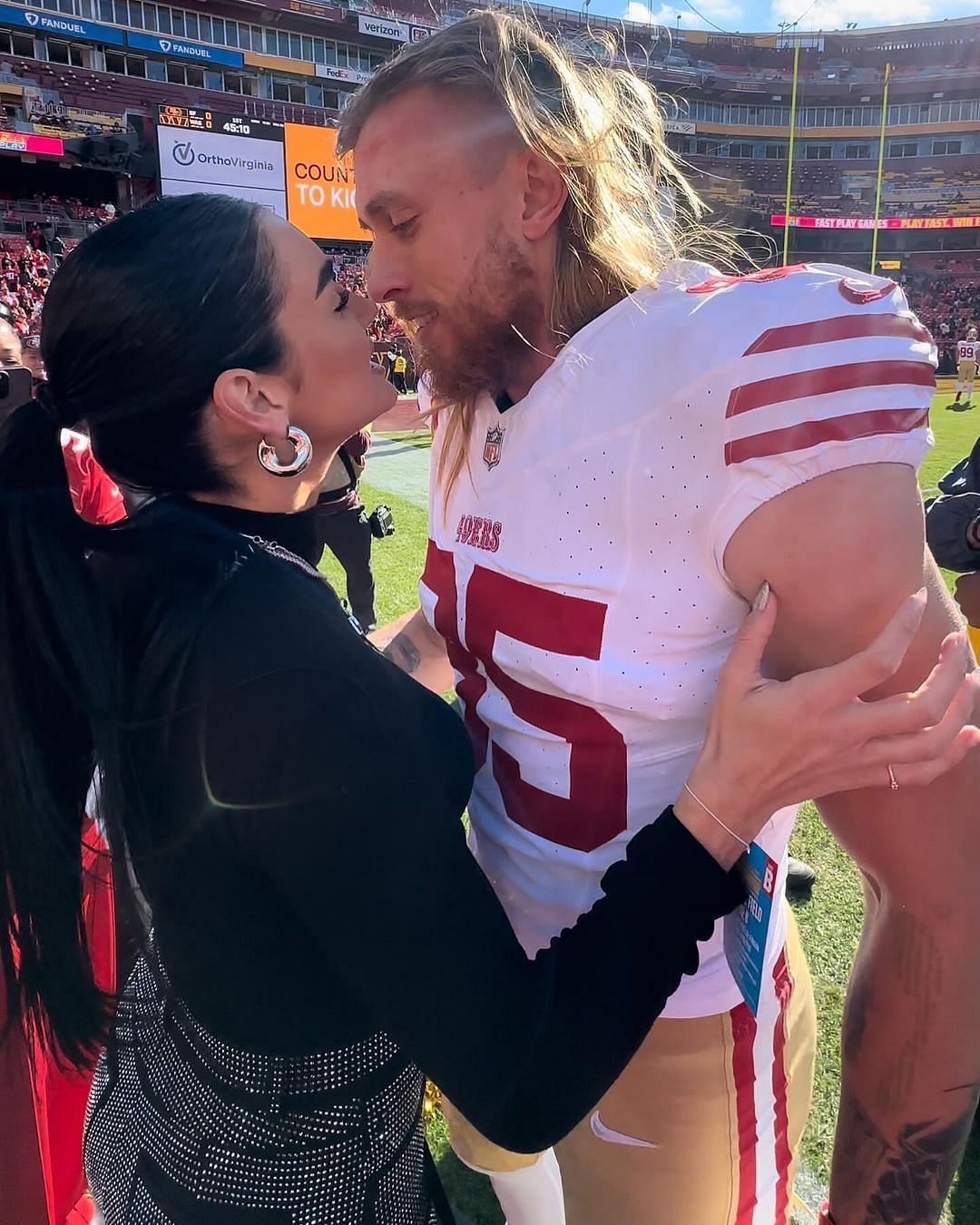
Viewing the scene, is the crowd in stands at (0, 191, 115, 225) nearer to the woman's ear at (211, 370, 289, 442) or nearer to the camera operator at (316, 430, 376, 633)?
the camera operator at (316, 430, 376, 633)

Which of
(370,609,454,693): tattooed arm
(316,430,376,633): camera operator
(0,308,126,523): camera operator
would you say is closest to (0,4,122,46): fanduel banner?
(316,430,376,633): camera operator

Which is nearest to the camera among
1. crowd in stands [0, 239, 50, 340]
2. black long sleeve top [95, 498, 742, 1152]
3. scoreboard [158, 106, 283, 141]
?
black long sleeve top [95, 498, 742, 1152]

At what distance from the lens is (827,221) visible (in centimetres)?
3409

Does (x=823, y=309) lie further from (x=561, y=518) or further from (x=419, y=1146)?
(x=419, y=1146)

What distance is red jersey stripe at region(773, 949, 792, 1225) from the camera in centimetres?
111

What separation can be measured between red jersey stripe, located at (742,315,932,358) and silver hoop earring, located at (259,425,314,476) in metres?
0.56

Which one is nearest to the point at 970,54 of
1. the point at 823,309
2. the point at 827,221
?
the point at 827,221

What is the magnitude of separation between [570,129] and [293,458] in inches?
23.4

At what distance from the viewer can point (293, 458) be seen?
3.59 feet

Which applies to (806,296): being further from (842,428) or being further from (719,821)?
(719,821)

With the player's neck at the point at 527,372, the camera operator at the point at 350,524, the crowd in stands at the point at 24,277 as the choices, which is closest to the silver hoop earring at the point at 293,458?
the player's neck at the point at 527,372

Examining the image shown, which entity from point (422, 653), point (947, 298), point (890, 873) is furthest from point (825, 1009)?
point (947, 298)

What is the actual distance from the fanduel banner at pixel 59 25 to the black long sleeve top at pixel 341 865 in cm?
3265

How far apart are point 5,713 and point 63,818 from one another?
150 mm
